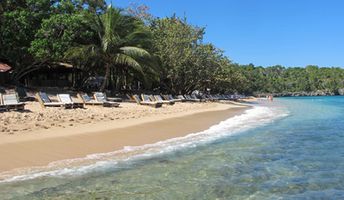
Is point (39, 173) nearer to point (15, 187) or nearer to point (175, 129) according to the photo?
point (15, 187)

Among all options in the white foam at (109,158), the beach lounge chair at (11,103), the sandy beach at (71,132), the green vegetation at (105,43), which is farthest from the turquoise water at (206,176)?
the green vegetation at (105,43)

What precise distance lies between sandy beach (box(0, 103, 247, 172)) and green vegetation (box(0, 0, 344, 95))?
26.5 ft

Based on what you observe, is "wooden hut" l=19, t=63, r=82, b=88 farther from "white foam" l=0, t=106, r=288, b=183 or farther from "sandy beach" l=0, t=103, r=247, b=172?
"white foam" l=0, t=106, r=288, b=183

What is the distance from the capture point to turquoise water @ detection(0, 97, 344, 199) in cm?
706

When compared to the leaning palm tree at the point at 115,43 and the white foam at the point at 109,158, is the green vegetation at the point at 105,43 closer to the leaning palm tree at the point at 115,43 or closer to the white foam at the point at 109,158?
the leaning palm tree at the point at 115,43

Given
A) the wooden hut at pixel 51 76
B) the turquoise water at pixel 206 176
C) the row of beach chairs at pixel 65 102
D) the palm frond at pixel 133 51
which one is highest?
the palm frond at pixel 133 51

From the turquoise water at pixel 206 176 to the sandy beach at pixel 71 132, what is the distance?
1272mm

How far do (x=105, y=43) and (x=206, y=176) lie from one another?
21175 millimetres

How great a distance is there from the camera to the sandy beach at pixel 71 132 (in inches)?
395

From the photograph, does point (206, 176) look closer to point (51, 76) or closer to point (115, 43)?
point (115, 43)

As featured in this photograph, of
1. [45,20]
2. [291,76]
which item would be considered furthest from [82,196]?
[291,76]

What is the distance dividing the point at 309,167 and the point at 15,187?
616 cm

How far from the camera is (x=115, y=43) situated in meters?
28.5

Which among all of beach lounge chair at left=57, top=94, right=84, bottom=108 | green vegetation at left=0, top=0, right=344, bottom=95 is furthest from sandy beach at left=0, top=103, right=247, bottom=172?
green vegetation at left=0, top=0, right=344, bottom=95
